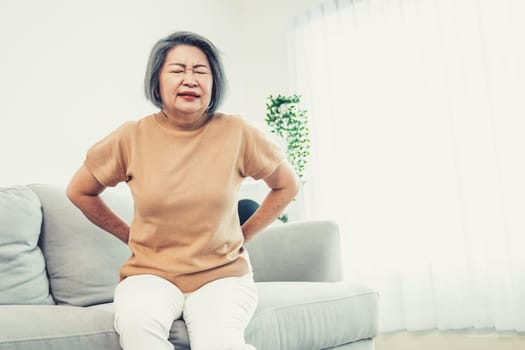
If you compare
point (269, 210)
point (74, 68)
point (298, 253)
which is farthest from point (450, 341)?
point (74, 68)

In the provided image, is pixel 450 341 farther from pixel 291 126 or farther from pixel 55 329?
pixel 55 329

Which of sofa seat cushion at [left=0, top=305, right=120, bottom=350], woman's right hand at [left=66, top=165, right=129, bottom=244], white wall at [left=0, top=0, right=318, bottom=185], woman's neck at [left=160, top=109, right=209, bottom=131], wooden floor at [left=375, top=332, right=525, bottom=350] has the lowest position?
wooden floor at [left=375, top=332, right=525, bottom=350]

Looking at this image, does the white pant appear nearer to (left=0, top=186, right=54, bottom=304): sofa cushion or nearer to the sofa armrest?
(left=0, top=186, right=54, bottom=304): sofa cushion

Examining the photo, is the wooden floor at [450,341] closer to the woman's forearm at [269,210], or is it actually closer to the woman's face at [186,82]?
the woman's forearm at [269,210]

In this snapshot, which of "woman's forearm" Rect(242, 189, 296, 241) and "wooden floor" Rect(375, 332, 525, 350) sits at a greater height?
"woman's forearm" Rect(242, 189, 296, 241)

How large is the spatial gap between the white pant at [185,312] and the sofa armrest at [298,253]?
24.4 inches

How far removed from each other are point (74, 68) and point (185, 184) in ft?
5.42

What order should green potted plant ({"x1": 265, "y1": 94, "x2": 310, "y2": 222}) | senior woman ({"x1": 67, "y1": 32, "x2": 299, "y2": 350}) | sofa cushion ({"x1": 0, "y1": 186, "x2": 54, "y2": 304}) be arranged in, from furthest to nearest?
green potted plant ({"x1": 265, "y1": 94, "x2": 310, "y2": 222}) → sofa cushion ({"x1": 0, "y1": 186, "x2": 54, "y2": 304}) → senior woman ({"x1": 67, "y1": 32, "x2": 299, "y2": 350})

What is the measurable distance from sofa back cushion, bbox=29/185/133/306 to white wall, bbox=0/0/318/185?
655 millimetres

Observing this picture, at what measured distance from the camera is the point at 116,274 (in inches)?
77.7

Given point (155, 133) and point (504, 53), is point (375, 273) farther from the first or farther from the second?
point (155, 133)

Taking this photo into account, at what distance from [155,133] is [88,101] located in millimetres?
1501

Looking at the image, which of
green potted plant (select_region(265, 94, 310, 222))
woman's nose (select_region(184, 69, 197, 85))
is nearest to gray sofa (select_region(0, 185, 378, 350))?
woman's nose (select_region(184, 69, 197, 85))

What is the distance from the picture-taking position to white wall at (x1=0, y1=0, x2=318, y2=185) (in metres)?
2.57
